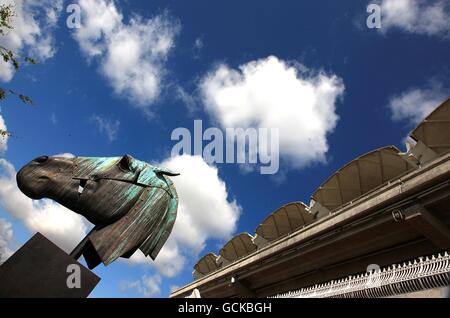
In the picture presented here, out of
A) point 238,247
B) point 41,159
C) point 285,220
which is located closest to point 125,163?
point 41,159

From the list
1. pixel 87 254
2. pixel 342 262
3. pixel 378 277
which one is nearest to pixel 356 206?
pixel 342 262

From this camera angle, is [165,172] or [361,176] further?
[361,176]

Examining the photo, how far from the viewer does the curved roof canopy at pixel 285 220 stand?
24.5m

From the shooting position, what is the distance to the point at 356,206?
1434cm

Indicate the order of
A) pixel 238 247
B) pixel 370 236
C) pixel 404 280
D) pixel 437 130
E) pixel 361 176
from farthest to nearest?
1. pixel 238 247
2. pixel 361 176
3. pixel 437 130
4. pixel 370 236
5. pixel 404 280

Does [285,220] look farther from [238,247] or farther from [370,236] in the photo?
[370,236]

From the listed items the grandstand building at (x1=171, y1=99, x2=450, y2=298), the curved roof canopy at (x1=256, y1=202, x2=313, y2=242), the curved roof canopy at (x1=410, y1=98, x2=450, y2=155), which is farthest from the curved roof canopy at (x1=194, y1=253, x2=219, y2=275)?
the curved roof canopy at (x1=410, y1=98, x2=450, y2=155)

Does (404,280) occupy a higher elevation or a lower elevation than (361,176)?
lower

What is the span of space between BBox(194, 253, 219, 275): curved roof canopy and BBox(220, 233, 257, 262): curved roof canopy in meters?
3.32

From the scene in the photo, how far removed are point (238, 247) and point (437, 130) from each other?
778 inches

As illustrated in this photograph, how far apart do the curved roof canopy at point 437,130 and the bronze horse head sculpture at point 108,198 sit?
13.9 metres

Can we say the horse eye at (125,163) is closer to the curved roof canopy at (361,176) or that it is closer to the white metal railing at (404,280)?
the white metal railing at (404,280)

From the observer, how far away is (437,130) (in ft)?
51.4
